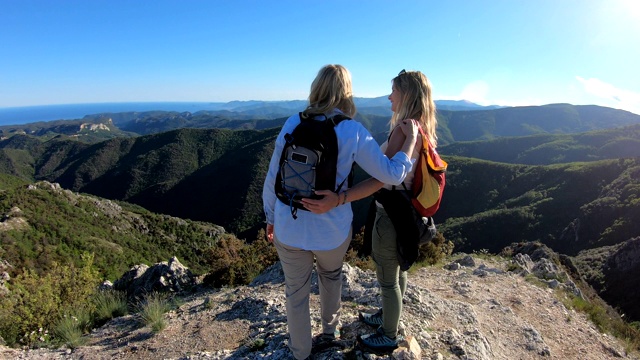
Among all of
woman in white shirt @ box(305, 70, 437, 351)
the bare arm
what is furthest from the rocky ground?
the bare arm

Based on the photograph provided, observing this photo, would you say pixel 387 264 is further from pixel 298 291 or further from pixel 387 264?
pixel 298 291

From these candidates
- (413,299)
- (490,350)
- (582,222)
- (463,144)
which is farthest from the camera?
(463,144)

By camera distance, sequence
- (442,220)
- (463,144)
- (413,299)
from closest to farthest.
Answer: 1. (413,299)
2. (442,220)
3. (463,144)

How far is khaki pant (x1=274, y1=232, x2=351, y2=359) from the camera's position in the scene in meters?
2.38

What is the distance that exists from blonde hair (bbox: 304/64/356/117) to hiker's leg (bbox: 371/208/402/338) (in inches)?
35.4

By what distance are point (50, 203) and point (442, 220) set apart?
179 feet

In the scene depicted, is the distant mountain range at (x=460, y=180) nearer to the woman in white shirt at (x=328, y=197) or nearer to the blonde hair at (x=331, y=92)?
the woman in white shirt at (x=328, y=197)

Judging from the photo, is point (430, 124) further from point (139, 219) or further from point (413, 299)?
point (139, 219)

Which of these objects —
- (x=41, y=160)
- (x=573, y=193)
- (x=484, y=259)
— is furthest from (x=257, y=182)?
(x=41, y=160)

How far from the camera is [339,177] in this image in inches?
86.1

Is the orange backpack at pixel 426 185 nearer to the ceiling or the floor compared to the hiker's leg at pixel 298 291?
nearer to the ceiling

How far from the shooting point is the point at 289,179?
214 cm

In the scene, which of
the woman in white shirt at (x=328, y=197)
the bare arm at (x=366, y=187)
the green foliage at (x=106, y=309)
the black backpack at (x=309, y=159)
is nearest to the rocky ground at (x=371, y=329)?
the green foliage at (x=106, y=309)

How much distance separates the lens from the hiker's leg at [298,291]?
2379mm
